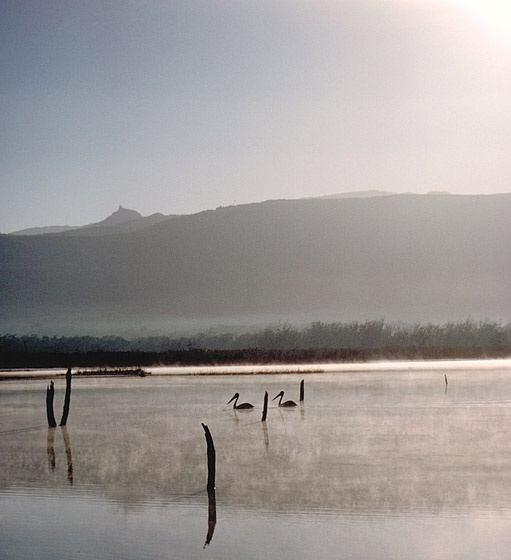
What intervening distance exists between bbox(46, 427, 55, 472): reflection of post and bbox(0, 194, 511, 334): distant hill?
108 meters

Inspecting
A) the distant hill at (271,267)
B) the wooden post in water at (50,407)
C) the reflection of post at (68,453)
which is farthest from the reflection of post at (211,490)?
the distant hill at (271,267)

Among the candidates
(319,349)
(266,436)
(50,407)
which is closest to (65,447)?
(50,407)

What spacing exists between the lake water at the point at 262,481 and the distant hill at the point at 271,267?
104m

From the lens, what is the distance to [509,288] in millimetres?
136000

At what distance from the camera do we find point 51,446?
24.5m

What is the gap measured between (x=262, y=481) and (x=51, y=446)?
23.3 ft

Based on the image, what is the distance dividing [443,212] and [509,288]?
44.1 ft

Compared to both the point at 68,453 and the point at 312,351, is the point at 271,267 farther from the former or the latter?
the point at 68,453

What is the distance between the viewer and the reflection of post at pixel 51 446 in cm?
2175

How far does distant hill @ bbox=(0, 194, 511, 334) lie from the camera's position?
455 ft

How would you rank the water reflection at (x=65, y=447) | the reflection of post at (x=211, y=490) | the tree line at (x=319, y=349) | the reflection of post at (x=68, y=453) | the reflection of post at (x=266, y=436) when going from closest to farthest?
the reflection of post at (x=211, y=490), the reflection of post at (x=68, y=453), the water reflection at (x=65, y=447), the reflection of post at (x=266, y=436), the tree line at (x=319, y=349)

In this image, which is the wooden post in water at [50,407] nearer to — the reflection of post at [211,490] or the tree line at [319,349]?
the reflection of post at [211,490]

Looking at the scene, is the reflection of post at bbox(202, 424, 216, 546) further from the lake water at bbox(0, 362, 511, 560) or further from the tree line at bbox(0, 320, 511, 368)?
the tree line at bbox(0, 320, 511, 368)

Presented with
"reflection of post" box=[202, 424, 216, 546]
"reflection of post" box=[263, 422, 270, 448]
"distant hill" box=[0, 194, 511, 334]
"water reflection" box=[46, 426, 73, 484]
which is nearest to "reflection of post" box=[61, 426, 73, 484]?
"water reflection" box=[46, 426, 73, 484]
